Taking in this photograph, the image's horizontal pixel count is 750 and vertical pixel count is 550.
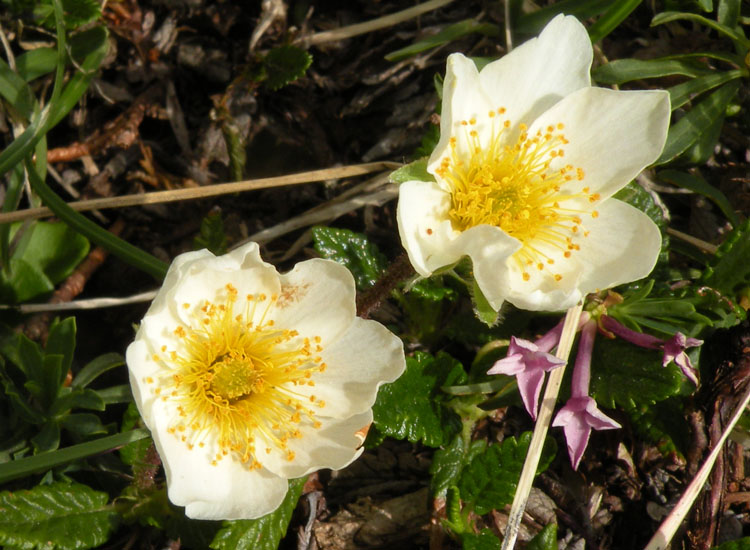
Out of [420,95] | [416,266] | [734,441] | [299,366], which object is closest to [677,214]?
[734,441]

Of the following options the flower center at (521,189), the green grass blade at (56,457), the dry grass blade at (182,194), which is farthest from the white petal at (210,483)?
the flower center at (521,189)

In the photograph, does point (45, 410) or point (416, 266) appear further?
point (45, 410)

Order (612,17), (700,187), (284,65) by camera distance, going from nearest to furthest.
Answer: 1. (612,17)
2. (700,187)
3. (284,65)

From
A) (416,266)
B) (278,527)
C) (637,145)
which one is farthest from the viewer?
(278,527)

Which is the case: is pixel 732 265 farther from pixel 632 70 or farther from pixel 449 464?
pixel 449 464

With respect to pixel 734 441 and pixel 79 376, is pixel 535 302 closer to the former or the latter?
pixel 734 441

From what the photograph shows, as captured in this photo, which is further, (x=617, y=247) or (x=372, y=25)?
(x=372, y=25)

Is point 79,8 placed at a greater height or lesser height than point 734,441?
greater

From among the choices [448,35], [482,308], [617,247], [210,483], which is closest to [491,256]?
[482,308]
